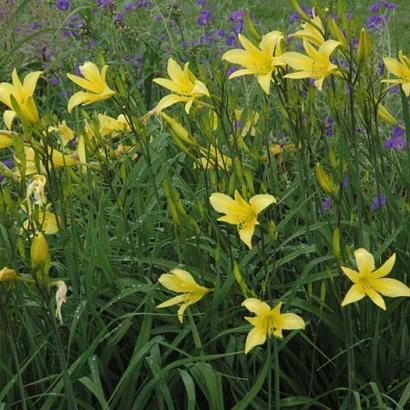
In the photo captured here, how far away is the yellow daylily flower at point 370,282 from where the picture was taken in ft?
5.48

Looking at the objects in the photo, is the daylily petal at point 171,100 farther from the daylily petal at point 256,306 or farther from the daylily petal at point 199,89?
the daylily petal at point 256,306

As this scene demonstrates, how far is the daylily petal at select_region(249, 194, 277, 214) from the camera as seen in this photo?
168 centimetres

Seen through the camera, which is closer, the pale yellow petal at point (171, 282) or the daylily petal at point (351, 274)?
the daylily petal at point (351, 274)

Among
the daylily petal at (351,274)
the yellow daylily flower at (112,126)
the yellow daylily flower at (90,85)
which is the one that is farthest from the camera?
the yellow daylily flower at (112,126)

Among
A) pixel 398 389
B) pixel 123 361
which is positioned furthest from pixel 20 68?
pixel 398 389

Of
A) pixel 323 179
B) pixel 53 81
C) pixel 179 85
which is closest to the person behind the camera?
pixel 323 179

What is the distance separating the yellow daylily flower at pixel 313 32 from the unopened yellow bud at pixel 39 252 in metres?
0.69

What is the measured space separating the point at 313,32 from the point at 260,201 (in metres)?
0.44

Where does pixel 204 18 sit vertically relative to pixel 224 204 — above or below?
above

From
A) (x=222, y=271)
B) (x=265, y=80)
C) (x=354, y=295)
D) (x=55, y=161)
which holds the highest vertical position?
(x=265, y=80)

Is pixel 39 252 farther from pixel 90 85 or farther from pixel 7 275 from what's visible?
pixel 90 85

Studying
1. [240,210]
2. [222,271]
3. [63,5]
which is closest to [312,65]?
[240,210]

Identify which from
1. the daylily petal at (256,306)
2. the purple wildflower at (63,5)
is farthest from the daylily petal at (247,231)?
the purple wildflower at (63,5)

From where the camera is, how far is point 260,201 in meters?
1.70
